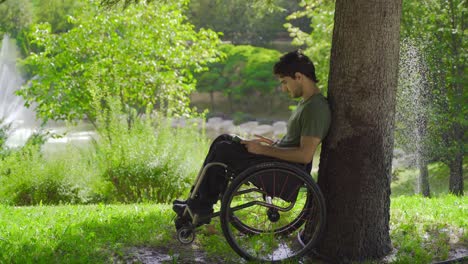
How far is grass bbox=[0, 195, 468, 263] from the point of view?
13.1ft

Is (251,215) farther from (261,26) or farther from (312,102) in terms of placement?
(261,26)

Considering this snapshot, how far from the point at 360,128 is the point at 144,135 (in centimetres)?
432

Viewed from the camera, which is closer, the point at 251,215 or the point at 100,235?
the point at 100,235

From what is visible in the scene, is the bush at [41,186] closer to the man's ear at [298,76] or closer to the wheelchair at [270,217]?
the wheelchair at [270,217]

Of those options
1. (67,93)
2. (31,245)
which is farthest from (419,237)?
(67,93)

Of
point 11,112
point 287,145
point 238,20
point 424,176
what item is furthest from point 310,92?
point 238,20

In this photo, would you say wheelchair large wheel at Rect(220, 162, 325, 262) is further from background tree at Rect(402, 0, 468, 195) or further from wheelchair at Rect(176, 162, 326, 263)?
background tree at Rect(402, 0, 468, 195)

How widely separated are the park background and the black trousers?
0.36 metres

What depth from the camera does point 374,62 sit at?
412 cm

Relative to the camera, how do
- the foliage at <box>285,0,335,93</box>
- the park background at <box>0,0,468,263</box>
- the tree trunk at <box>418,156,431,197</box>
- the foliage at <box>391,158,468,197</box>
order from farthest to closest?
the foliage at <box>391,158,468,197</box>
the foliage at <box>285,0,335,93</box>
the tree trunk at <box>418,156,431,197</box>
the park background at <box>0,0,468,263</box>

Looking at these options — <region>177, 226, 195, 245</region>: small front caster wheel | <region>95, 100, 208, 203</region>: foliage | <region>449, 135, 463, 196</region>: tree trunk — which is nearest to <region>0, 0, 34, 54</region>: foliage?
<region>449, 135, 463, 196</region>: tree trunk

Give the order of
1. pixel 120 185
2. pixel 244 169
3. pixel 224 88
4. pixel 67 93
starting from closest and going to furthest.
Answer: pixel 244 169, pixel 120 185, pixel 67 93, pixel 224 88

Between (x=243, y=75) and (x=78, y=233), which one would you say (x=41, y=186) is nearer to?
(x=78, y=233)

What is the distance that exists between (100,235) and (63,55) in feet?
29.9
